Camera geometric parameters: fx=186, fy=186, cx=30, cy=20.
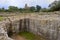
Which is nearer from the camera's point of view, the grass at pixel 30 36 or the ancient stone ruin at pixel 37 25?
the ancient stone ruin at pixel 37 25

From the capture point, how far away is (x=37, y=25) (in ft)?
70.1

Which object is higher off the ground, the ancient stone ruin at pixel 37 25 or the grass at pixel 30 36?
the ancient stone ruin at pixel 37 25

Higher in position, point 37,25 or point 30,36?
point 37,25

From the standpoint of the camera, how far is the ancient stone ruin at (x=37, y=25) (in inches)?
719

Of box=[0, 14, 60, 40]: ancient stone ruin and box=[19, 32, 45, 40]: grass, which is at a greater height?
box=[0, 14, 60, 40]: ancient stone ruin

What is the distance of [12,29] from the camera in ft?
70.7

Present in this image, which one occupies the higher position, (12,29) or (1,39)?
(1,39)

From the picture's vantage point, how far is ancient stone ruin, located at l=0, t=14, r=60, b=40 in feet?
59.9

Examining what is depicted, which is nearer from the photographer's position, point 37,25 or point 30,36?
point 30,36

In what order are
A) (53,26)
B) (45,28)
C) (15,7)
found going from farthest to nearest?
(15,7), (45,28), (53,26)

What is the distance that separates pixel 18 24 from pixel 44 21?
3.83 m

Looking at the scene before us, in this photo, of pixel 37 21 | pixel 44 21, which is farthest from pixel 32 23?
A: pixel 44 21

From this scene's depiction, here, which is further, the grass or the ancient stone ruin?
the grass

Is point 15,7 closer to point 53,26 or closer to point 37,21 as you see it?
point 37,21
